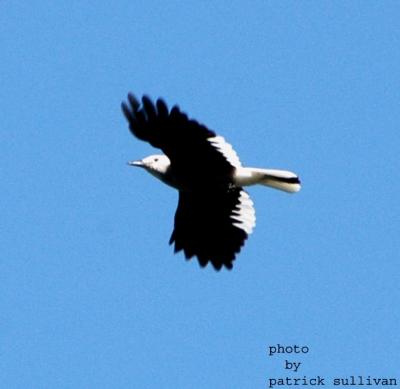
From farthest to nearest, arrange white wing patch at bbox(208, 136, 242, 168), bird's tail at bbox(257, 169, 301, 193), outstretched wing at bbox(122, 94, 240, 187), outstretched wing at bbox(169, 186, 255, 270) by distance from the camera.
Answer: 1. outstretched wing at bbox(169, 186, 255, 270)
2. bird's tail at bbox(257, 169, 301, 193)
3. white wing patch at bbox(208, 136, 242, 168)
4. outstretched wing at bbox(122, 94, 240, 187)

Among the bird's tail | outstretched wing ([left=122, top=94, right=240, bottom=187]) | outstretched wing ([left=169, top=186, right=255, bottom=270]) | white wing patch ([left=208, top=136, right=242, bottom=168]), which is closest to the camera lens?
outstretched wing ([left=122, top=94, right=240, bottom=187])

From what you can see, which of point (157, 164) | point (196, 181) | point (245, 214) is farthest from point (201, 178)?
point (245, 214)

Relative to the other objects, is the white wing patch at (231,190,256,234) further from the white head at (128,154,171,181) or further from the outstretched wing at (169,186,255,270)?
the white head at (128,154,171,181)

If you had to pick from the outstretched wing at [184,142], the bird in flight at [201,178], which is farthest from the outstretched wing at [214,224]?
the outstretched wing at [184,142]

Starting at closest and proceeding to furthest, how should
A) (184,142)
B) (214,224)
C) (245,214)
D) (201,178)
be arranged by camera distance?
(184,142)
(201,178)
(245,214)
(214,224)

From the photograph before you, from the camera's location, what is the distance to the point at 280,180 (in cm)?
1058

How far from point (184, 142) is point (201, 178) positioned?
22.1 inches

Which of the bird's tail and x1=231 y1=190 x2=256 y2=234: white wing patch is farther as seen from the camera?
x1=231 y1=190 x2=256 y2=234: white wing patch

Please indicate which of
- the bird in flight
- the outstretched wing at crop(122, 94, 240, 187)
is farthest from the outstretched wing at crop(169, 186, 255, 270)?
the outstretched wing at crop(122, 94, 240, 187)

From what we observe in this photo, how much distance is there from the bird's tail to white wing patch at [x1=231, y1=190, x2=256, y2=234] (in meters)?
0.33

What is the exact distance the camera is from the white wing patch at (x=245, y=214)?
1089 cm

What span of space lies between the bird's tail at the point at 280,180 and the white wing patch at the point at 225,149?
0.28 meters

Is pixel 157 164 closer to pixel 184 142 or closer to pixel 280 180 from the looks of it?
pixel 184 142

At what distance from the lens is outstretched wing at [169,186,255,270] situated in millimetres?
10859
